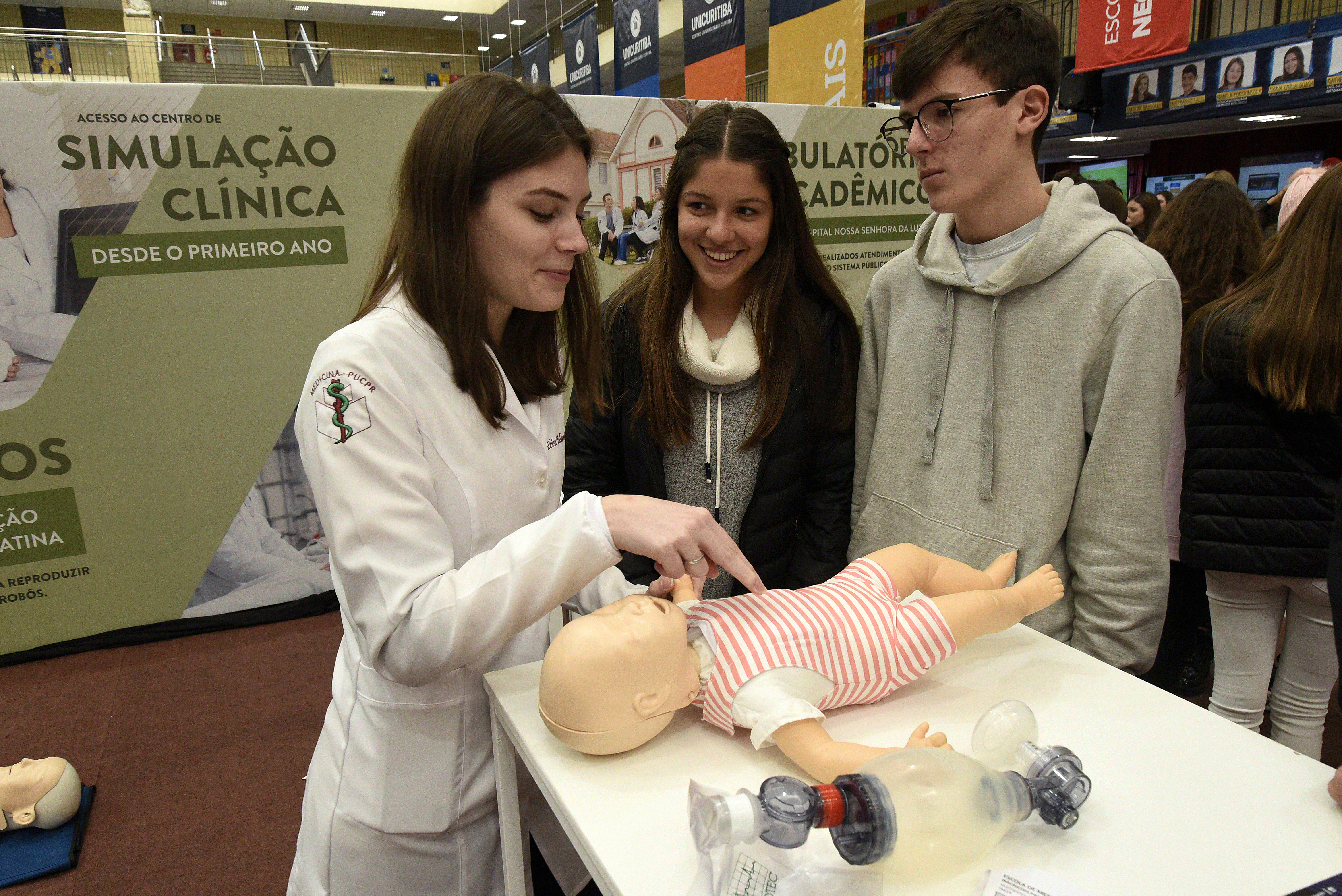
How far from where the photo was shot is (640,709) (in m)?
1.05

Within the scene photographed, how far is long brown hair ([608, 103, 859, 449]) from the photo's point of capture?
1819mm

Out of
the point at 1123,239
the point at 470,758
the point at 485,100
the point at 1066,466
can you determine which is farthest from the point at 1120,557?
the point at 485,100

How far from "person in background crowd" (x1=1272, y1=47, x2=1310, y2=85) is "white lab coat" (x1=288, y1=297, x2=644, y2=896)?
11.0 m

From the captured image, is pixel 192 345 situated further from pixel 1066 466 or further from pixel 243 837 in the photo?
pixel 1066 466

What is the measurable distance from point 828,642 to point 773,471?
76 centimetres

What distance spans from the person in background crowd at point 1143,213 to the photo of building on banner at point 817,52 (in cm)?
189

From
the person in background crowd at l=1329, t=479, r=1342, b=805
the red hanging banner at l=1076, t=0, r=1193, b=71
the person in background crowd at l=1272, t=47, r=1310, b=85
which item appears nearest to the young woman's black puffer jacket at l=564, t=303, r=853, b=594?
the person in background crowd at l=1329, t=479, r=1342, b=805

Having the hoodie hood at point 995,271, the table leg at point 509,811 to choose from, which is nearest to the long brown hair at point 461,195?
the table leg at point 509,811

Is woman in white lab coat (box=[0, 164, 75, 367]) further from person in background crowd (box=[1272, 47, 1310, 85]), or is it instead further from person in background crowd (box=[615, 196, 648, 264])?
person in background crowd (box=[1272, 47, 1310, 85])

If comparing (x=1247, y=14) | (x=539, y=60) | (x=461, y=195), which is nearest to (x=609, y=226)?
(x=461, y=195)

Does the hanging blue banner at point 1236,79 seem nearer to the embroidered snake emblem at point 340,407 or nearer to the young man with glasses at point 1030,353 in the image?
the young man with glasses at point 1030,353

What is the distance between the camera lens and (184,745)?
3078 millimetres

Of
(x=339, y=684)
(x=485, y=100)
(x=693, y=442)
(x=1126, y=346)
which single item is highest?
(x=485, y=100)

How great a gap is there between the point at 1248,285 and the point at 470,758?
2368 mm
